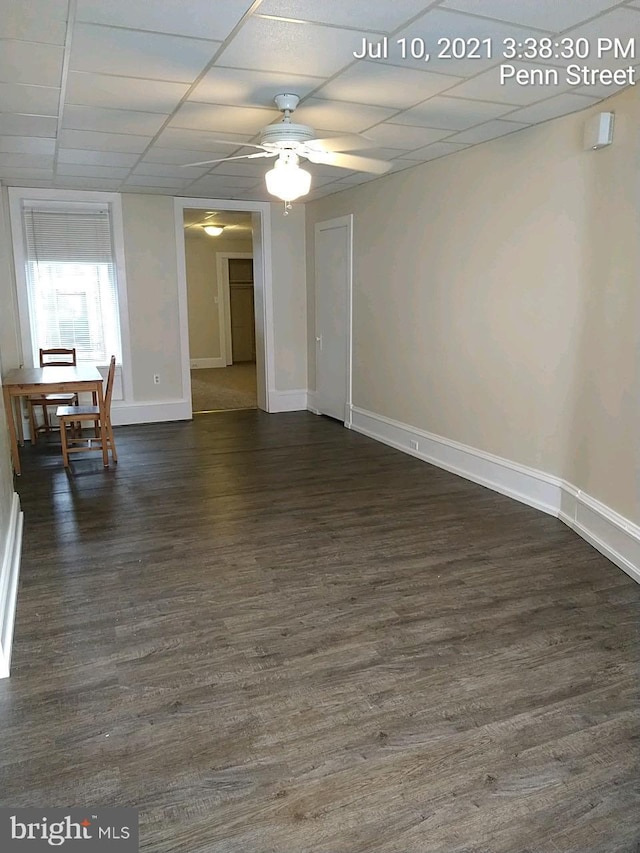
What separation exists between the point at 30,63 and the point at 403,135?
7.73 ft

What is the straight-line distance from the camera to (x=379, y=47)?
275cm

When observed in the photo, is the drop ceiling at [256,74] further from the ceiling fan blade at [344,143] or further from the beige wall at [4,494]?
the beige wall at [4,494]

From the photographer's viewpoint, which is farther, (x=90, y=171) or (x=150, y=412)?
(x=150, y=412)

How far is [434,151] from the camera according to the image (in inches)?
185

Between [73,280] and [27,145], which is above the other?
[27,145]

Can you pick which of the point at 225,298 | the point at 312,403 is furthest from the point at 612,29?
the point at 225,298

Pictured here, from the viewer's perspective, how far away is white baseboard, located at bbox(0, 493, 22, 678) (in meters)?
2.44

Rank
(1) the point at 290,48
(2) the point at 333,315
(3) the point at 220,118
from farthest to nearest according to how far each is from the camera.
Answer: (2) the point at 333,315 < (3) the point at 220,118 < (1) the point at 290,48

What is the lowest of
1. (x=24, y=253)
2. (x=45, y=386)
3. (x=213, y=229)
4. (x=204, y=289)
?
(x=45, y=386)

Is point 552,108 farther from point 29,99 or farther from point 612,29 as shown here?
point 29,99

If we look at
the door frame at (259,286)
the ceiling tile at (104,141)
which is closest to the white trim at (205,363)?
the door frame at (259,286)

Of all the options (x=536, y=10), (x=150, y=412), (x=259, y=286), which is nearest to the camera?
(x=536, y=10)

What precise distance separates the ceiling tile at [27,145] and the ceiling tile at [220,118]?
1099 millimetres

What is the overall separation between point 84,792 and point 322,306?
6007 millimetres
